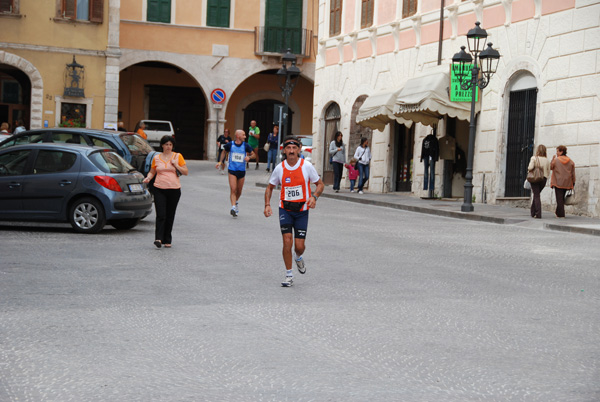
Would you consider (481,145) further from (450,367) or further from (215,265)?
(450,367)

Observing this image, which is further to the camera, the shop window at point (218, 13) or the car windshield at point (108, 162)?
the shop window at point (218, 13)

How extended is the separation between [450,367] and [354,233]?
10.6m

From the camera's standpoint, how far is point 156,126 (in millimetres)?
44844

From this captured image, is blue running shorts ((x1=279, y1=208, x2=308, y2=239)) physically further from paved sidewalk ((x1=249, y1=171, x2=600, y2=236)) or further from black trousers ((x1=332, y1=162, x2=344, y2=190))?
black trousers ((x1=332, y1=162, x2=344, y2=190))

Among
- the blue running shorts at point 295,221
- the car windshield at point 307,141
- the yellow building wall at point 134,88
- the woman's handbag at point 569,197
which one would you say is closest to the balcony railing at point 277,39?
the yellow building wall at point 134,88

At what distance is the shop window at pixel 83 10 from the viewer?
40.4 metres

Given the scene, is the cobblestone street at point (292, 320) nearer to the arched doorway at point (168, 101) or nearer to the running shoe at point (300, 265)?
the running shoe at point (300, 265)

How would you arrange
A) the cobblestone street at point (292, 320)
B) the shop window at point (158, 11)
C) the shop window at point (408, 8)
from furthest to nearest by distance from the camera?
the shop window at point (158, 11)
the shop window at point (408, 8)
the cobblestone street at point (292, 320)

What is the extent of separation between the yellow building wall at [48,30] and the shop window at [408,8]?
14.1 meters

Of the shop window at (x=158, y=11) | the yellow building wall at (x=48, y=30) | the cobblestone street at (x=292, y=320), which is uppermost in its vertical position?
the shop window at (x=158, y=11)

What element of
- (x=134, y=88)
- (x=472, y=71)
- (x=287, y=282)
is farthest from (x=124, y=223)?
(x=134, y=88)

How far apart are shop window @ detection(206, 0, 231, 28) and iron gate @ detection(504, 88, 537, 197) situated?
23228 mm

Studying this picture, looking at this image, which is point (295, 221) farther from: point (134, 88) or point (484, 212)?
point (134, 88)

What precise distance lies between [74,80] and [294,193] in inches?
1235
